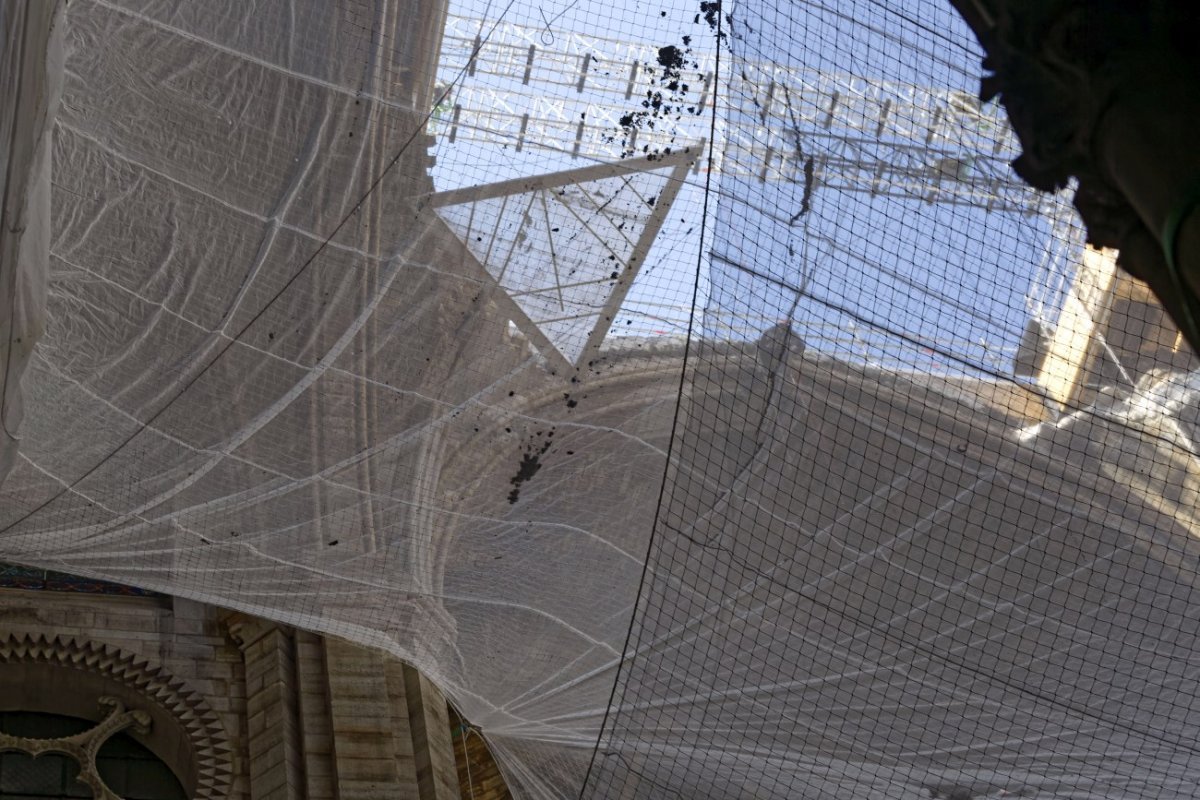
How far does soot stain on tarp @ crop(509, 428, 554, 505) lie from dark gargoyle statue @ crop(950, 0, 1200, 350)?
5.22 metres

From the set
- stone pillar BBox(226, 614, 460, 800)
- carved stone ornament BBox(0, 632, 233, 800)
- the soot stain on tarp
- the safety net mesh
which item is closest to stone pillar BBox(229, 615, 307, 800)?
stone pillar BBox(226, 614, 460, 800)

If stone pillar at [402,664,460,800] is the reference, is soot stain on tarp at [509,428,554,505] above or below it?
above

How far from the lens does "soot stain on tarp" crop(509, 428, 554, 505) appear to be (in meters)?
7.46

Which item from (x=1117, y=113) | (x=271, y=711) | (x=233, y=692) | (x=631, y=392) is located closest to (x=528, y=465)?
(x=631, y=392)

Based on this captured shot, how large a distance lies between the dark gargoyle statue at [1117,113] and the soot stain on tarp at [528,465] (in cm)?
522

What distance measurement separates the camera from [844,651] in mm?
6809

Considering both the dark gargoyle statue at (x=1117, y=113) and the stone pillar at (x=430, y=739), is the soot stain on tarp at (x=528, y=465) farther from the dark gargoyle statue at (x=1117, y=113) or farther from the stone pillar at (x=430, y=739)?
the dark gargoyle statue at (x=1117, y=113)

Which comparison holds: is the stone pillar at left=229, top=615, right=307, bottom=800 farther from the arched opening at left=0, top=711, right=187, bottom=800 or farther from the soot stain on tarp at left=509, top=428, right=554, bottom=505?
the soot stain on tarp at left=509, top=428, right=554, bottom=505

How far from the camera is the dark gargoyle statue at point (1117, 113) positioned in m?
1.94

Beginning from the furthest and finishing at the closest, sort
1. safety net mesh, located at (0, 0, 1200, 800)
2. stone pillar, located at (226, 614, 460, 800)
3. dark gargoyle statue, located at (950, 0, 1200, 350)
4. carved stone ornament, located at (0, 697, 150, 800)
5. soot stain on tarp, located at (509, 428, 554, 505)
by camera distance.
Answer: carved stone ornament, located at (0, 697, 150, 800)
stone pillar, located at (226, 614, 460, 800)
soot stain on tarp, located at (509, 428, 554, 505)
safety net mesh, located at (0, 0, 1200, 800)
dark gargoyle statue, located at (950, 0, 1200, 350)

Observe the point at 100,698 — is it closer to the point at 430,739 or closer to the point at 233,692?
the point at 233,692

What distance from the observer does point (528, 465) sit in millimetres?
7480

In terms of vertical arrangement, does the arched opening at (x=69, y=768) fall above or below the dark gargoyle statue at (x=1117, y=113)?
above

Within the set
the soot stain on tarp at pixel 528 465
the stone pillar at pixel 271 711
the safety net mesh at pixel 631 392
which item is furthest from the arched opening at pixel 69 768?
the soot stain on tarp at pixel 528 465
